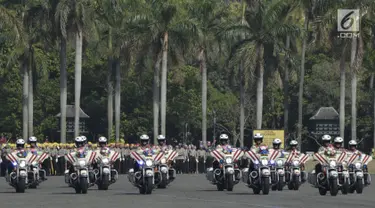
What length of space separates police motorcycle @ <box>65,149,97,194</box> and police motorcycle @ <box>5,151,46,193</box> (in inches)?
49.1

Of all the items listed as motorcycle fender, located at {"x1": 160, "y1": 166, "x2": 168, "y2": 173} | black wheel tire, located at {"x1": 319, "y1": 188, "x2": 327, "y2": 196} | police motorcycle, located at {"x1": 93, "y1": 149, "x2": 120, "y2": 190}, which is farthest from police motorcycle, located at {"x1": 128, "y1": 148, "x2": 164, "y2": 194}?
black wheel tire, located at {"x1": 319, "y1": 188, "x2": 327, "y2": 196}

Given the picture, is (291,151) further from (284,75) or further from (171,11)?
(284,75)

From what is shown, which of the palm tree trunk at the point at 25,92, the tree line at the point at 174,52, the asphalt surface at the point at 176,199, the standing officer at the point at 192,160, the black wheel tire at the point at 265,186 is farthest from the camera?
the palm tree trunk at the point at 25,92

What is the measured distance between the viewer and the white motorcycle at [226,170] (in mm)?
33531

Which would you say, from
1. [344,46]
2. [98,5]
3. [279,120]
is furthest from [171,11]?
[279,120]

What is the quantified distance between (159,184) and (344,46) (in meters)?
33.7

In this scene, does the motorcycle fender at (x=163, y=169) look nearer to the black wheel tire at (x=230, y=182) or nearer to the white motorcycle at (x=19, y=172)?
the black wheel tire at (x=230, y=182)

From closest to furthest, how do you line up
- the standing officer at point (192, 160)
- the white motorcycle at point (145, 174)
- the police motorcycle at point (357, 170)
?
the white motorcycle at point (145, 174) → the police motorcycle at point (357, 170) → the standing officer at point (192, 160)

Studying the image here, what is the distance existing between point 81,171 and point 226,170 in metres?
4.29

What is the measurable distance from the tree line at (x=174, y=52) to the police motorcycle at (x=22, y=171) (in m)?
19.1

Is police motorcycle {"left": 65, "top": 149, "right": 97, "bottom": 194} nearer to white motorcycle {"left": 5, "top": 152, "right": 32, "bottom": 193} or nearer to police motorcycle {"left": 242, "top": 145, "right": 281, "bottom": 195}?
white motorcycle {"left": 5, "top": 152, "right": 32, "bottom": 193}

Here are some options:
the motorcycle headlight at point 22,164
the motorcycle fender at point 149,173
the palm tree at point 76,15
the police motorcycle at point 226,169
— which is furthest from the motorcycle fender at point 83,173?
the palm tree at point 76,15

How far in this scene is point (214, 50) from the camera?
74000mm

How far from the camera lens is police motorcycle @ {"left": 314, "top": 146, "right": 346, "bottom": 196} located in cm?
3175
